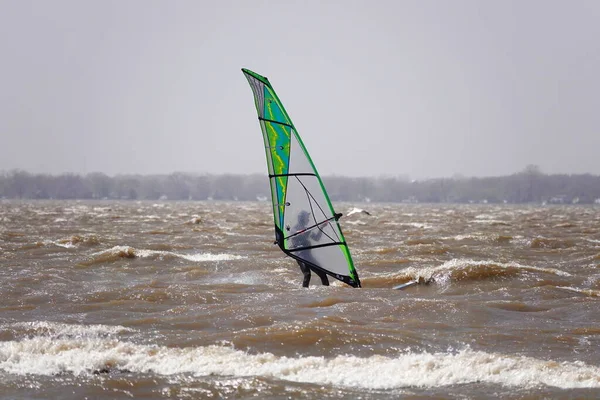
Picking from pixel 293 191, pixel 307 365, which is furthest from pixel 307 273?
pixel 307 365

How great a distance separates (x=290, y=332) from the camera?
30.3 ft

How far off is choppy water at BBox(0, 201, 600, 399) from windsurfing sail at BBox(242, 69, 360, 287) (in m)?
0.86

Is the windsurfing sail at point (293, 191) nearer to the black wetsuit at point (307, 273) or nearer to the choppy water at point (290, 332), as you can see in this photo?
the black wetsuit at point (307, 273)

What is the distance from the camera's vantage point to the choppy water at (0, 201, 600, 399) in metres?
7.23

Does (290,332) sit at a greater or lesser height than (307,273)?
lesser

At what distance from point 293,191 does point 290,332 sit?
3326mm

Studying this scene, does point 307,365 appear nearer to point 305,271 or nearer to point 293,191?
point 293,191

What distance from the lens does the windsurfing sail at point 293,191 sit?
11867 mm

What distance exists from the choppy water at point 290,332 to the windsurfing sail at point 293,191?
857mm

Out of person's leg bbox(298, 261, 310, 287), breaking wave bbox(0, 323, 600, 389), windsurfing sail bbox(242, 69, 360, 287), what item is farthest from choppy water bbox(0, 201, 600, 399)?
windsurfing sail bbox(242, 69, 360, 287)

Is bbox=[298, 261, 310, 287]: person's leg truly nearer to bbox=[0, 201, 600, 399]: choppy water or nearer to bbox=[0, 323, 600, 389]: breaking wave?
bbox=[0, 201, 600, 399]: choppy water

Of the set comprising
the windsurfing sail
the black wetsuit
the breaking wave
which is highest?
the windsurfing sail

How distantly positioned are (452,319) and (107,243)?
50.5 feet

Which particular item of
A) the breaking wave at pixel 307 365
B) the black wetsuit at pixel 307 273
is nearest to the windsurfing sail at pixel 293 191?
the black wetsuit at pixel 307 273
